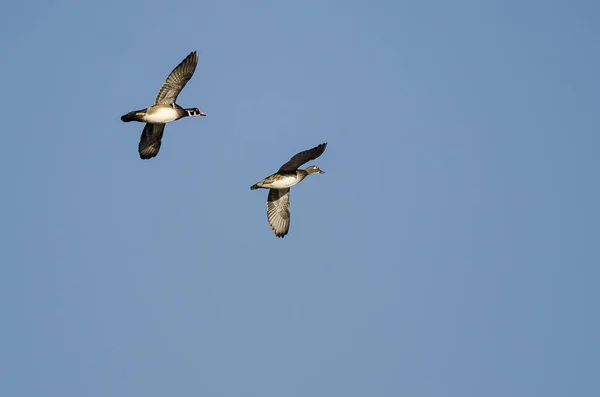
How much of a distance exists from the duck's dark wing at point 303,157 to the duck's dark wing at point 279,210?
263 centimetres

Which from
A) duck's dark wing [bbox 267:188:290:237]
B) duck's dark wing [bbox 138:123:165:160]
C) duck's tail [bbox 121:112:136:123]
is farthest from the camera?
duck's dark wing [bbox 267:188:290:237]

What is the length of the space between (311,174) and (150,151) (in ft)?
21.1

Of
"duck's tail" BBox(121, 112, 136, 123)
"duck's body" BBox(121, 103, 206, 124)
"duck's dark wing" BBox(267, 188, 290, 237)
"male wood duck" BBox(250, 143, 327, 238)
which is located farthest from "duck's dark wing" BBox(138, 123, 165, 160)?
"duck's dark wing" BBox(267, 188, 290, 237)

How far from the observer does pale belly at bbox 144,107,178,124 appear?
180ft

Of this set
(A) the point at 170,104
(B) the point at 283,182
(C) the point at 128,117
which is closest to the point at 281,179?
(B) the point at 283,182

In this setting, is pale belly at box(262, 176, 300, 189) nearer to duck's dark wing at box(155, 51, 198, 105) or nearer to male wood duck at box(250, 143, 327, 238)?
male wood duck at box(250, 143, 327, 238)

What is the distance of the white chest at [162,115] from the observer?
2164 inches

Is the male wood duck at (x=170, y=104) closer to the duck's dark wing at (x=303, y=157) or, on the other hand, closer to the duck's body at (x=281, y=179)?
the duck's body at (x=281, y=179)

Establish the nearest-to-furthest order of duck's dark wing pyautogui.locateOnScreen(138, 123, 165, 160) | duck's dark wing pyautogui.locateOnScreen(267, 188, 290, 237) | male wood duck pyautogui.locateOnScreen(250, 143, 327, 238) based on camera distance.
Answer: male wood duck pyautogui.locateOnScreen(250, 143, 327, 238) < duck's dark wing pyautogui.locateOnScreen(138, 123, 165, 160) < duck's dark wing pyautogui.locateOnScreen(267, 188, 290, 237)

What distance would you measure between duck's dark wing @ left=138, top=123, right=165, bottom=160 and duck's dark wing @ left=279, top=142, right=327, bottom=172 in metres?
5.23

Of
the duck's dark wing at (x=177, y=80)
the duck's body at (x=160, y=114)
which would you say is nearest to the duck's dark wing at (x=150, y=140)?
the duck's body at (x=160, y=114)

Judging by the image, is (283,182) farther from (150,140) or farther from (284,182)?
(150,140)

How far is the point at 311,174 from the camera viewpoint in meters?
56.8

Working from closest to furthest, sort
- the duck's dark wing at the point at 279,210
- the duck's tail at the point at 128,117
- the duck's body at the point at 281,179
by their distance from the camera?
the duck's tail at the point at 128,117
the duck's body at the point at 281,179
the duck's dark wing at the point at 279,210
